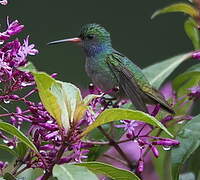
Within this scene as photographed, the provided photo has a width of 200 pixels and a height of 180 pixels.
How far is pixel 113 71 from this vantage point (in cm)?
346

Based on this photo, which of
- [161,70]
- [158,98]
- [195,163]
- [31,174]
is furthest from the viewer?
[161,70]

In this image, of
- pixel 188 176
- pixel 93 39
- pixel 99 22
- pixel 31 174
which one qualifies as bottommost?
pixel 99 22

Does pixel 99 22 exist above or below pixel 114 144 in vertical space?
below

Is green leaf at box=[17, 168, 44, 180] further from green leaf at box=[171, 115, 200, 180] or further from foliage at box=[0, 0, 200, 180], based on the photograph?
green leaf at box=[171, 115, 200, 180]

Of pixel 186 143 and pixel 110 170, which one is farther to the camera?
pixel 186 143

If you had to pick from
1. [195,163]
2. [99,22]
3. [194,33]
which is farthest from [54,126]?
[99,22]

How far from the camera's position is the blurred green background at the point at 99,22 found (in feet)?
28.0

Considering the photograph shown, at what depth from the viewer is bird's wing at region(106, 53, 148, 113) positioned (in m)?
3.15

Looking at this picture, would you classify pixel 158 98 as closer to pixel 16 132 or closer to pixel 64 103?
pixel 64 103

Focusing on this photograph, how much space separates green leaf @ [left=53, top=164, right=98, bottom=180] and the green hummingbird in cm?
87

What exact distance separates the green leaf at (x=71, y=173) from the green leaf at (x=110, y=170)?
2.3 inches

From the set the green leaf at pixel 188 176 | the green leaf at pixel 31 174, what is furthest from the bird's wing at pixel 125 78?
the green leaf at pixel 31 174

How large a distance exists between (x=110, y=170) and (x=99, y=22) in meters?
6.77

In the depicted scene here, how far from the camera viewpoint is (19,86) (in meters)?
2.40
